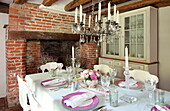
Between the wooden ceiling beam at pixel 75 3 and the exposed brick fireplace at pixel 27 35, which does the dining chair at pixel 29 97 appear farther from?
the wooden ceiling beam at pixel 75 3

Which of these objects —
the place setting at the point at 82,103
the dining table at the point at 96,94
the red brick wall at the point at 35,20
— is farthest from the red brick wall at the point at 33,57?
the place setting at the point at 82,103

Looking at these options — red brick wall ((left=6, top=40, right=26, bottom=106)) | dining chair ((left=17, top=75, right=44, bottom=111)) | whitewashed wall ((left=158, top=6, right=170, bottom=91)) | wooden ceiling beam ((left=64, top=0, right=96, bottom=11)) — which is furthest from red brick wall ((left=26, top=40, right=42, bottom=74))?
whitewashed wall ((left=158, top=6, right=170, bottom=91))

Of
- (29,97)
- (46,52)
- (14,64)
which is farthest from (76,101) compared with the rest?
(46,52)

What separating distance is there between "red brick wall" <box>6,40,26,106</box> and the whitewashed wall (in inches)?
123

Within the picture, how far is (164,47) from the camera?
288 cm

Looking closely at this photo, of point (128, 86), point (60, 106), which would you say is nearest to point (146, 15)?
point (128, 86)

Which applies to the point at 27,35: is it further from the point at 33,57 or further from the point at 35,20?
the point at 33,57

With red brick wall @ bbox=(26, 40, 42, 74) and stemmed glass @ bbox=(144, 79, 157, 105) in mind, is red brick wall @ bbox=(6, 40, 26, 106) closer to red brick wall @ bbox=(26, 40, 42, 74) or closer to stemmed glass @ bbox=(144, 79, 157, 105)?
red brick wall @ bbox=(26, 40, 42, 74)

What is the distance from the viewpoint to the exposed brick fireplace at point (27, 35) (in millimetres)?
2613

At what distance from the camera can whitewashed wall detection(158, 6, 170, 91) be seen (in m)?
2.82

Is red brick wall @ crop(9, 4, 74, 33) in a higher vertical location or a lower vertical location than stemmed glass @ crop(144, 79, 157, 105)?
higher

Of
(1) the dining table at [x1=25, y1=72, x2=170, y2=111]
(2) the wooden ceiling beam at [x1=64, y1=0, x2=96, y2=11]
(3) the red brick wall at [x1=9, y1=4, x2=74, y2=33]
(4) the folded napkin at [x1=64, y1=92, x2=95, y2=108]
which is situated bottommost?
A: (1) the dining table at [x1=25, y1=72, x2=170, y2=111]

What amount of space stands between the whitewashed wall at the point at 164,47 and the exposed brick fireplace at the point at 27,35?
214 centimetres

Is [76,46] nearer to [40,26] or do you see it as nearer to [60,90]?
[40,26]
